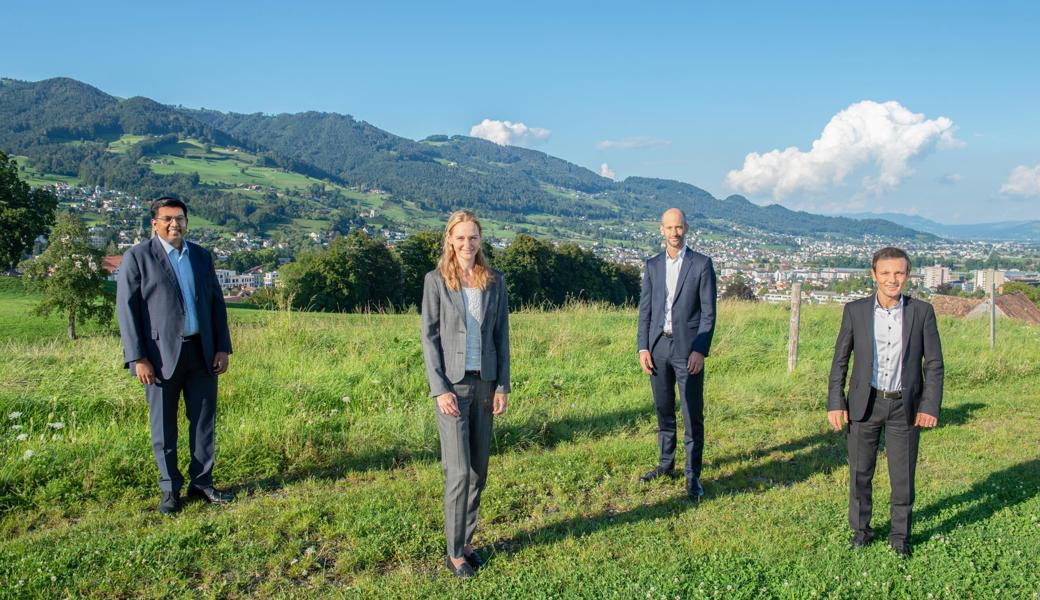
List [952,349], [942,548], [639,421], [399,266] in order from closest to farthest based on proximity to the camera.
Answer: [942,548], [639,421], [952,349], [399,266]

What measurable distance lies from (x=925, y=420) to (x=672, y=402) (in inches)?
74.4

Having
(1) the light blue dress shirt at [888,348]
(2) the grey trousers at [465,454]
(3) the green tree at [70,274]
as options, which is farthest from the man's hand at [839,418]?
(3) the green tree at [70,274]

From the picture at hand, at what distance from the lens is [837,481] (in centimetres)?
552

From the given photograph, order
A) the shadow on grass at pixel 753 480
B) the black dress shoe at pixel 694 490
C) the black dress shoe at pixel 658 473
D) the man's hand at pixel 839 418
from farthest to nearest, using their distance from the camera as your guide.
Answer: the black dress shoe at pixel 658 473 < the black dress shoe at pixel 694 490 < the shadow on grass at pixel 753 480 < the man's hand at pixel 839 418

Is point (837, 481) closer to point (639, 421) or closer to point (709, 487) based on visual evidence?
point (709, 487)

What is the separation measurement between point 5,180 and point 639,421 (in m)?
39.5

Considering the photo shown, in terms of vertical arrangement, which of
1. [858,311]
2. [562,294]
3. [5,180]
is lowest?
[562,294]

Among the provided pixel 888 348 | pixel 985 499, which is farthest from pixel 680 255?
pixel 985 499

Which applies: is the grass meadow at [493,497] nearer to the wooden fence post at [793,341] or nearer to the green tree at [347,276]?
the wooden fence post at [793,341]

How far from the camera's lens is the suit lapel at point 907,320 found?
13.1ft

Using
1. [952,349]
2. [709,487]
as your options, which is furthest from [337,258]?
[709,487]

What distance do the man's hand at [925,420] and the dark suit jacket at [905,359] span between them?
0.02 metres

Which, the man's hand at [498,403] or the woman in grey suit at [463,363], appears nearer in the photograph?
the woman in grey suit at [463,363]

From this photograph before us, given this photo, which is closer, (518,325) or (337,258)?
(518,325)
